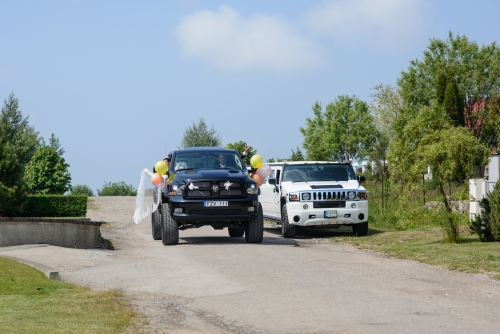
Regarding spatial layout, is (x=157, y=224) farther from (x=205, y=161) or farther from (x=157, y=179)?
(x=205, y=161)

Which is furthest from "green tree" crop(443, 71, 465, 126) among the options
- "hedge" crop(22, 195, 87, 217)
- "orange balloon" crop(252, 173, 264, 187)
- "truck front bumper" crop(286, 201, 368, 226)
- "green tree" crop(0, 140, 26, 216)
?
"orange balloon" crop(252, 173, 264, 187)

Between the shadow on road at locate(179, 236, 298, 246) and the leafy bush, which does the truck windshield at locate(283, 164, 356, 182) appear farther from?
the leafy bush

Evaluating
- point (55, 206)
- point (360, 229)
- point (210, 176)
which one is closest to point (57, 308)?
point (210, 176)

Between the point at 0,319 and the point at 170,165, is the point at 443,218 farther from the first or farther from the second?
the point at 0,319

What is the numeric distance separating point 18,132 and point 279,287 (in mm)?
80672

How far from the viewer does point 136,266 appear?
564 inches

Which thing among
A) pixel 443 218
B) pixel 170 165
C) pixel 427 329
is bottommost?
pixel 427 329

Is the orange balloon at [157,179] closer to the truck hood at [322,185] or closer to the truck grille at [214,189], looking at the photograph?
the truck grille at [214,189]

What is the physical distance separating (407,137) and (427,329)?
1094cm

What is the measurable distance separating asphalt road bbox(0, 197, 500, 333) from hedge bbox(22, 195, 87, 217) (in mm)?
17972

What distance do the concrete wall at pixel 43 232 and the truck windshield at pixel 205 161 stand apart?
2.77m

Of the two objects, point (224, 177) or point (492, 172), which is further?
point (492, 172)

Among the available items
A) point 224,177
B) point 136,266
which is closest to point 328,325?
point 136,266

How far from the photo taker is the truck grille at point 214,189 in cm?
1798
